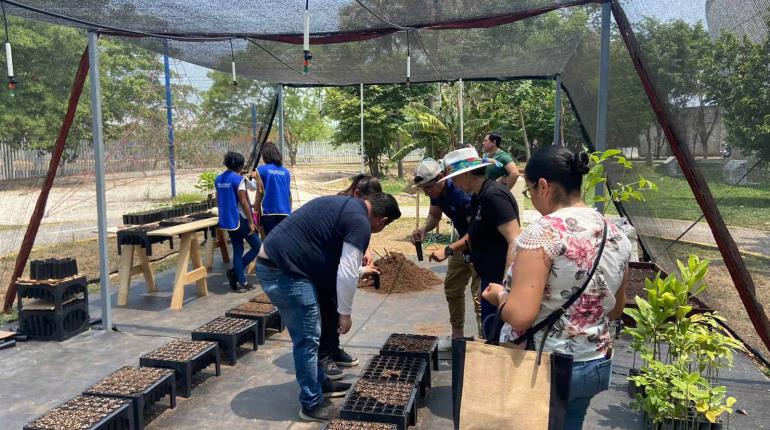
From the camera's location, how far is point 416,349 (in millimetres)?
4082

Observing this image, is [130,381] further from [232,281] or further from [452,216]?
[232,281]

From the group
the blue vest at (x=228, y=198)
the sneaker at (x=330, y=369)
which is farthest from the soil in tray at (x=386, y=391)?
the blue vest at (x=228, y=198)

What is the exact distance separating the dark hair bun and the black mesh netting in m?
2.05

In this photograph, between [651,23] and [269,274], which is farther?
[651,23]

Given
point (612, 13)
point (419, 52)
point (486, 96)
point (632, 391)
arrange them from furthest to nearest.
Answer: point (486, 96) → point (419, 52) → point (612, 13) → point (632, 391)

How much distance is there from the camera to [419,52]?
20.6 ft

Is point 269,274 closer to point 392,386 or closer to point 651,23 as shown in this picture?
point 392,386

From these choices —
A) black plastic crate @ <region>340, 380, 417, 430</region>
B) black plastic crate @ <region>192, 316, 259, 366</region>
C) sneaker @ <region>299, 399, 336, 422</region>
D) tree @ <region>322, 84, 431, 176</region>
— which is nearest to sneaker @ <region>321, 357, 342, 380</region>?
sneaker @ <region>299, 399, 336, 422</region>

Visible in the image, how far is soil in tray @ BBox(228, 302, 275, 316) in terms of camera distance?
500 cm

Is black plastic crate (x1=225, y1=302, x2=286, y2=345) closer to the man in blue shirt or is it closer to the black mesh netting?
the man in blue shirt

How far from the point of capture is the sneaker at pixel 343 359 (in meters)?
4.39

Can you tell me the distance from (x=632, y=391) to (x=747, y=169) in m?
1.66

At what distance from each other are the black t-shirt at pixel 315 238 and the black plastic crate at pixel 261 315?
1796 mm

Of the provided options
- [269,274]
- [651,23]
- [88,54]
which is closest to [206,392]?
[269,274]
